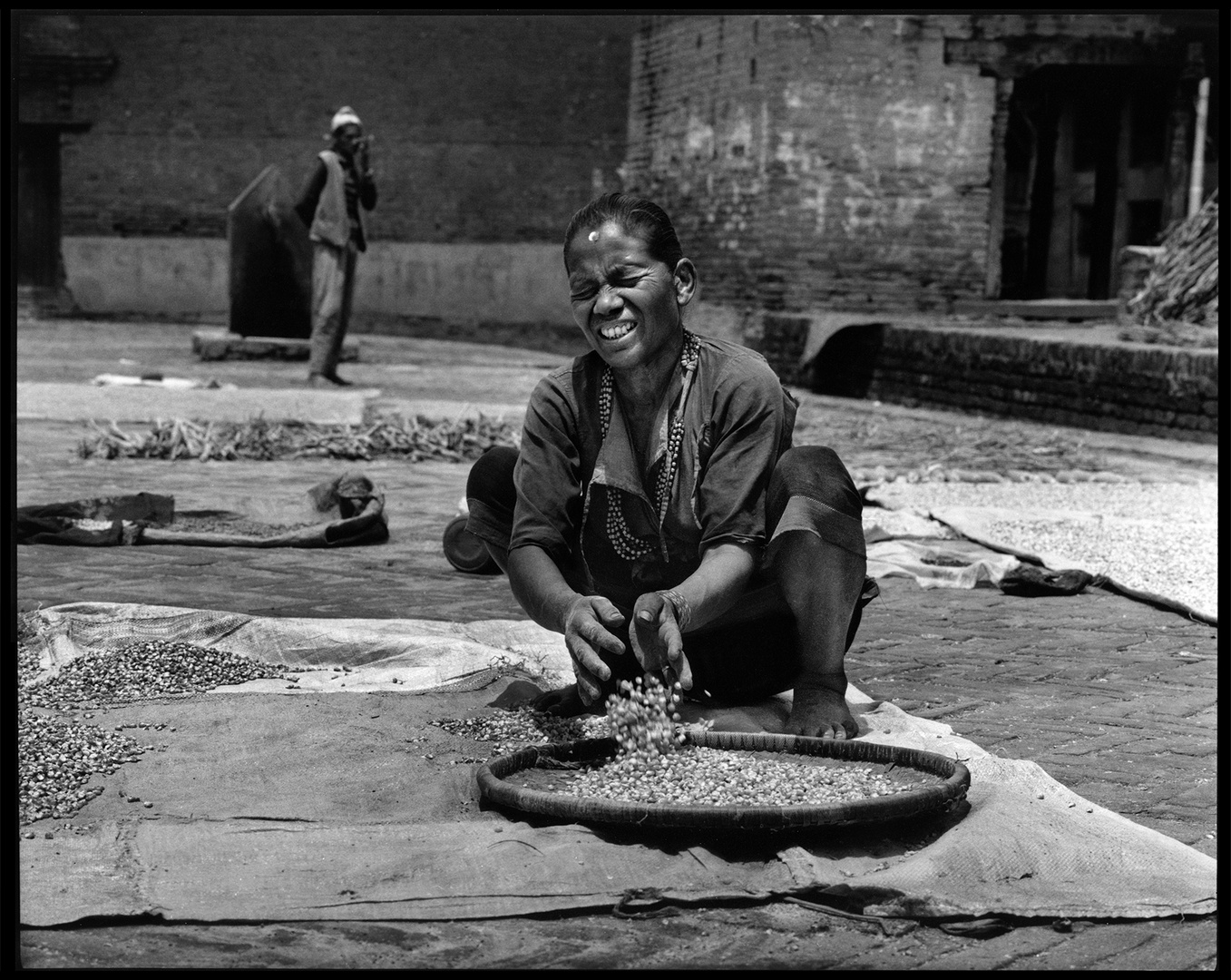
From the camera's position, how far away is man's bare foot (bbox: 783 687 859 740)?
328 cm

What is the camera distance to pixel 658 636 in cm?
289

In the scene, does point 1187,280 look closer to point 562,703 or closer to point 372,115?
point 562,703

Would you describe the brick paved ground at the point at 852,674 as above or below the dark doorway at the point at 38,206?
below

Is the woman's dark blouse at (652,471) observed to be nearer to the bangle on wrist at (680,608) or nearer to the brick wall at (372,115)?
the bangle on wrist at (680,608)

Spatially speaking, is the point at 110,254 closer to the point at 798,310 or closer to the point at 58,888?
the point at 798,310

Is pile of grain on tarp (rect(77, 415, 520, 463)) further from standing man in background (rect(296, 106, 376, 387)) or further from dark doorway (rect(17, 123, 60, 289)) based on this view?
dark doorway (rect(17, 123, 60, 289))

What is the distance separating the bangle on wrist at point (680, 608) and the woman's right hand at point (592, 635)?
9 centimetres

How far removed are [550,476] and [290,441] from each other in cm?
585

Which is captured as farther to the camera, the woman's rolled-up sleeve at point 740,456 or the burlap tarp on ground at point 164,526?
the burlap tarp on ground at point 164,526

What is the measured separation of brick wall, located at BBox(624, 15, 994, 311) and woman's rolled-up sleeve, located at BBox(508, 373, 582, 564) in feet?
43.4

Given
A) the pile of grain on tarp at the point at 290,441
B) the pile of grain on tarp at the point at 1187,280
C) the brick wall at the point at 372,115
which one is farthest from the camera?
the brick wall at the point at 372,115

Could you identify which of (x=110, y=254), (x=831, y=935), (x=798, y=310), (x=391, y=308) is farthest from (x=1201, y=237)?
(x=110, y=254)

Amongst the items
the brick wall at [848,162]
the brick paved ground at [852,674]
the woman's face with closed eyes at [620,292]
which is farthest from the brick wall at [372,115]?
the woman's face with closed eyes at [620,292]

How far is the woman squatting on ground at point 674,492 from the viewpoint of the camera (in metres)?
3.20
